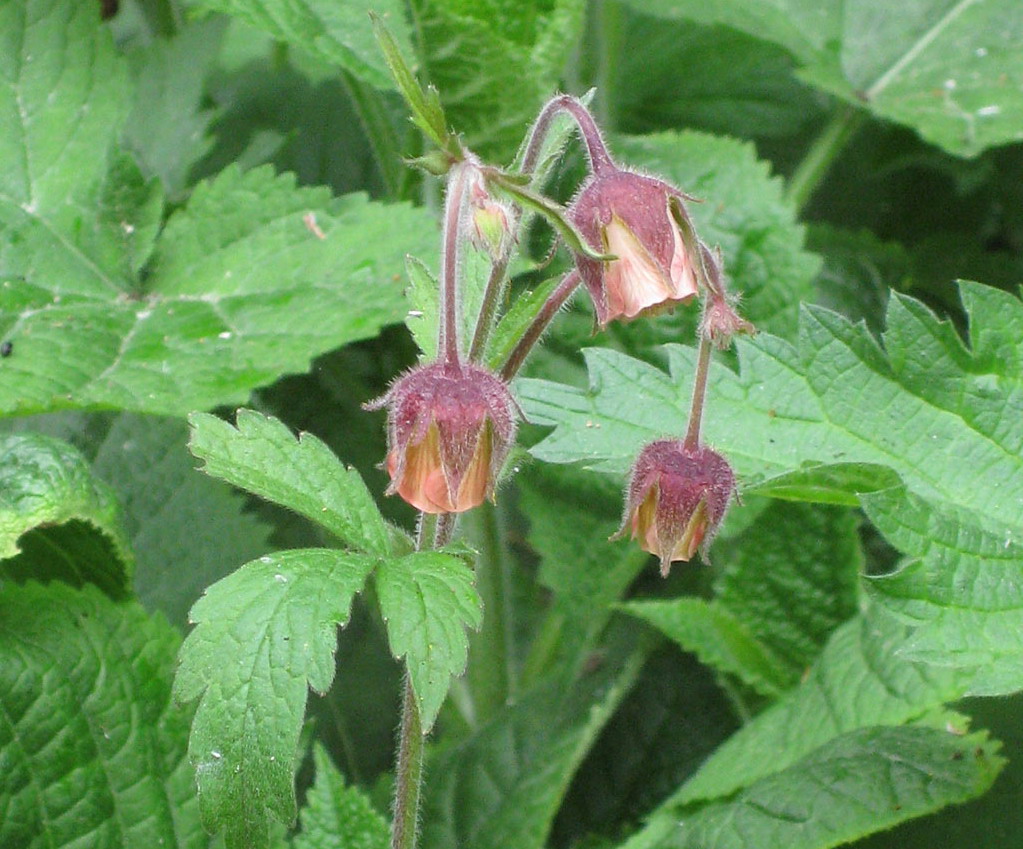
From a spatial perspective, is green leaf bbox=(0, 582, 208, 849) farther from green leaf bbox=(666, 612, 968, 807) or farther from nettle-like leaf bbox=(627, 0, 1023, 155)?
nettle-like leaf bbox=(627, 0, 1023, 155)

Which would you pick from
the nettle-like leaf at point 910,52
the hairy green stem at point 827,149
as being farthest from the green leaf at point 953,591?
the hairy green stem at point 827,149

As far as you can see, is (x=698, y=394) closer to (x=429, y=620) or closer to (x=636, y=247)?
(x=636, y=247)

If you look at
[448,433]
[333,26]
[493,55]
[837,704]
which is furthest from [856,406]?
[333,26]

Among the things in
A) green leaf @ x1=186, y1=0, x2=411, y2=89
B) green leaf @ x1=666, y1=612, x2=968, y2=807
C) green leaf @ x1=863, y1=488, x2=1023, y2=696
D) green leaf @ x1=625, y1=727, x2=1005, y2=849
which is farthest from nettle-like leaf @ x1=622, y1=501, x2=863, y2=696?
green leaf @ x1=186, y1=0, x2=411, y2=89

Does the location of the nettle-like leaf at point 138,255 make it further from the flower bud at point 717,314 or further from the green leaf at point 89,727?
the flower bud at point 717,314

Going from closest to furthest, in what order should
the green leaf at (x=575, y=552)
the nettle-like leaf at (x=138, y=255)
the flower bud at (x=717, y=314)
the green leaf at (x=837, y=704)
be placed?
the flower bud at (x=717, y=314) → the green leaf at (x=837, y=704) → the nettle-like leaf at (x=138, y=255) → the green leaf at (x=575, y=552)

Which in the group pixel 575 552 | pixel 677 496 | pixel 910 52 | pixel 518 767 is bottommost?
pixel 518 767
